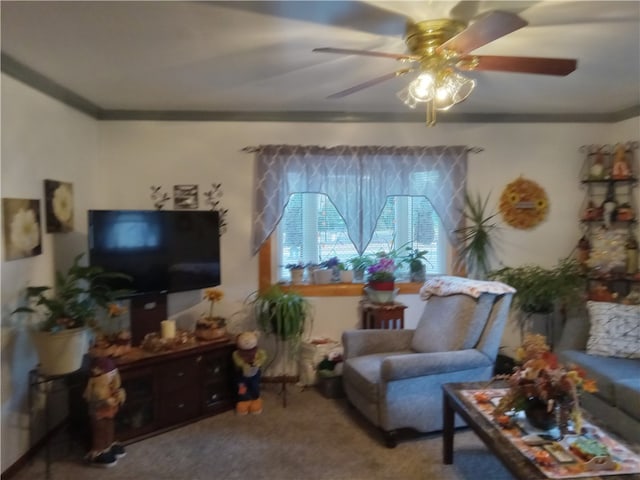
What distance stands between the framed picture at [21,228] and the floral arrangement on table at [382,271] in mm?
2436

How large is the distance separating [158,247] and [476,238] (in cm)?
262

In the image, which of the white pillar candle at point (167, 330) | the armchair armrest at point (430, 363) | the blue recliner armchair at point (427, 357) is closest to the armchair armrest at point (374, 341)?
the blue recliner armchair at point (427, 357)

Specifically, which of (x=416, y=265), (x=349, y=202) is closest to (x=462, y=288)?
(x=416, y=265)

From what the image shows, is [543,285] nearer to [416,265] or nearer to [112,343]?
[416,265]

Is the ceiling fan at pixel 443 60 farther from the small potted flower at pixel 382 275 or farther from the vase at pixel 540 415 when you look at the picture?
the small potted flower at pixel 382 275

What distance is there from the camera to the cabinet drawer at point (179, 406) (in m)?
3.26

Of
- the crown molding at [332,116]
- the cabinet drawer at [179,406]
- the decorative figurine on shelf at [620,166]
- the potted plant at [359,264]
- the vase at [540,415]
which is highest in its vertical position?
the crown molding at [332,116]

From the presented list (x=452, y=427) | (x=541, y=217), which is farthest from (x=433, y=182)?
(x=452, y=427)

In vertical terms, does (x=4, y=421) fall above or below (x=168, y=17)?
below

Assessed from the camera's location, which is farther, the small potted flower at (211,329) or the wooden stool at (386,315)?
the wooden stool at (386,315)

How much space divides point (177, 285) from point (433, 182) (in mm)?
2299

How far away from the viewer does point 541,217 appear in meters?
4.35

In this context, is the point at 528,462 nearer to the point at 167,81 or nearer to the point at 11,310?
the point at 11,310

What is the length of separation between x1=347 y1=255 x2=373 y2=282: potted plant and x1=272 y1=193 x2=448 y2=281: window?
0.21 feet
